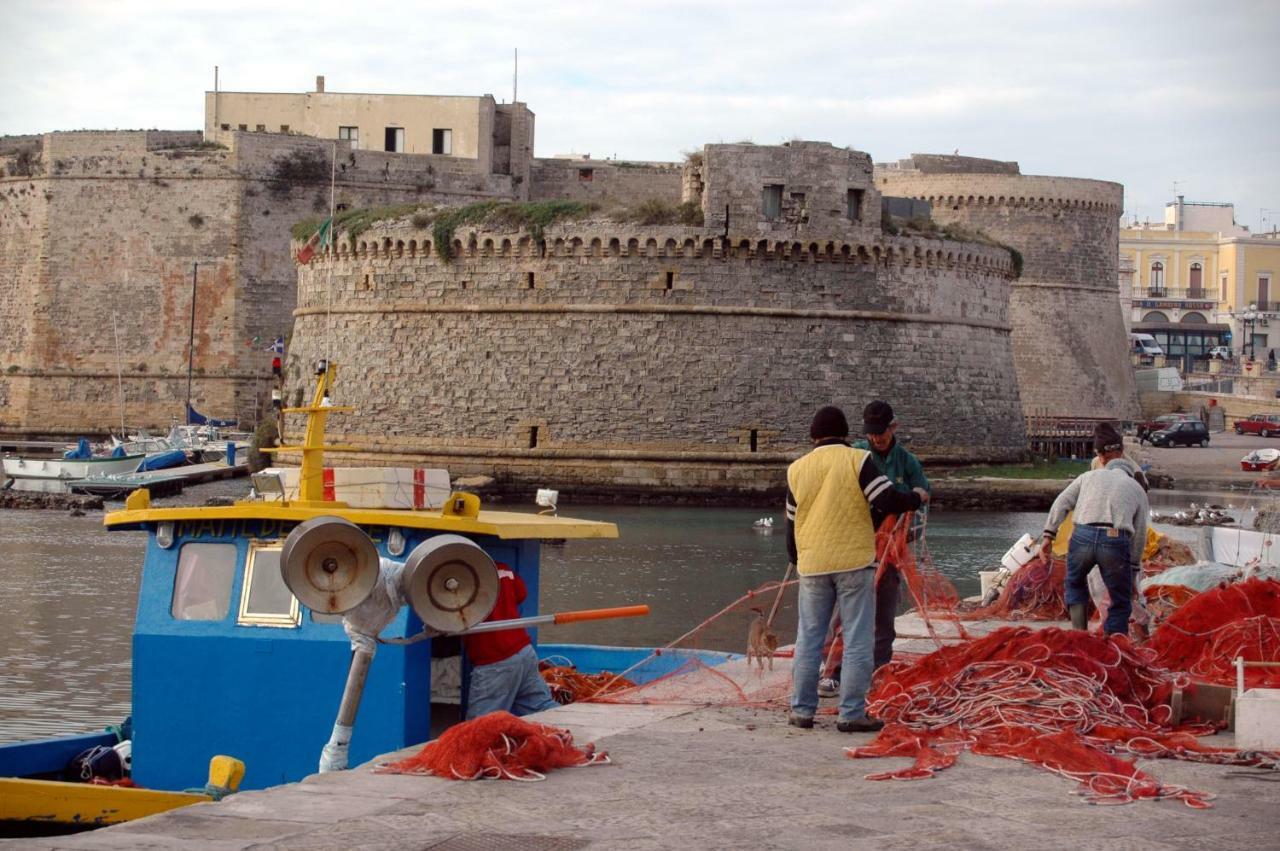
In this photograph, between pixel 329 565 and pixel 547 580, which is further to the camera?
pixel 547 580

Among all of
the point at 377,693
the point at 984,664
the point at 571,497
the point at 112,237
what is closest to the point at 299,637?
the point at 377,693

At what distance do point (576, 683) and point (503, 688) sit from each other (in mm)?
1028

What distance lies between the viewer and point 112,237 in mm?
33719

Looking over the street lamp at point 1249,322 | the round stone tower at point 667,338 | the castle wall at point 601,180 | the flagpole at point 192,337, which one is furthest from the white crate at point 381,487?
the street lamp at point 1249,322

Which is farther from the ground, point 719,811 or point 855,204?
point 855,204

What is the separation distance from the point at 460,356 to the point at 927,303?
6.37 m

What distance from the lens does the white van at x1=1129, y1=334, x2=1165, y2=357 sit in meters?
55.3

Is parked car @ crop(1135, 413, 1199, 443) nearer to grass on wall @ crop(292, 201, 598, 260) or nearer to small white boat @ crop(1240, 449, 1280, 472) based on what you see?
small white boat @ crop(1240, 449, 1280, 472)

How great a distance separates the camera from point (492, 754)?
4875 millimetres

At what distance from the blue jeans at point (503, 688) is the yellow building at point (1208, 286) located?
55.3 m

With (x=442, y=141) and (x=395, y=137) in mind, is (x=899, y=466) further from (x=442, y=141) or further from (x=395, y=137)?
(x=395, y=137)

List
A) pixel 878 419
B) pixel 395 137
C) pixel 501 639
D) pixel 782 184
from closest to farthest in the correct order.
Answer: pixel 501 639 < pixel 878 419 < pixel 782 184 < pixel 395 137

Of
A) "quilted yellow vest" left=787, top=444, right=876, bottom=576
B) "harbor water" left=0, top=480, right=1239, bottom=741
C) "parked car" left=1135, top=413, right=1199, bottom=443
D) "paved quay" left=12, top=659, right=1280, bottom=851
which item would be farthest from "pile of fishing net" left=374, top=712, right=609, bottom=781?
"parked car" left=1135, top=413, right=1199, bottom=443

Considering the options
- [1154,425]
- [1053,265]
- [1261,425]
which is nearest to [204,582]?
[1053,265]
